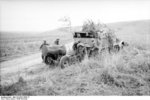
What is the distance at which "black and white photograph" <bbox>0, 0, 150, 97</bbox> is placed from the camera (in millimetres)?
2859

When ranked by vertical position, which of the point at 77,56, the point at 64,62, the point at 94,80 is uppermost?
the point at 77,56

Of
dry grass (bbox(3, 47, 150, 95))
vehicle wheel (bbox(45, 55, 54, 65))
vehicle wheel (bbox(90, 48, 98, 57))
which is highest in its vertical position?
vehicle wheel (bbox(90, 48, 98, 57))

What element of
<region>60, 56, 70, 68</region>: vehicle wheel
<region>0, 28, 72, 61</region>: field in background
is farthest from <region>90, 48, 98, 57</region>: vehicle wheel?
<region>0, 28, 72, 61</region>: field in background

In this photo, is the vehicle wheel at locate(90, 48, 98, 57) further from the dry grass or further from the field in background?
the field in background

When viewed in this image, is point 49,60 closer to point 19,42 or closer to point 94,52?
point 94,52

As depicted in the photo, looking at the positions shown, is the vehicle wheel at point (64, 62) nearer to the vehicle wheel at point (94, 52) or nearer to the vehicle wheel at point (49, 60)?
the vehicle wheel at point (49, 60)

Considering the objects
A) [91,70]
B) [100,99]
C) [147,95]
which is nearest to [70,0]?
[91,70]

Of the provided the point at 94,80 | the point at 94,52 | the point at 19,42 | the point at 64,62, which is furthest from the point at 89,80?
the point at 19,42

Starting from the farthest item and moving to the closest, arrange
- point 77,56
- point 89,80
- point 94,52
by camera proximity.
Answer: point 94,52 < point 77,56 < point 89,80

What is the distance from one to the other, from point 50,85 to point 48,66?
1.17m

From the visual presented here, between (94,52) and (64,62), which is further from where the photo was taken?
(94,52)

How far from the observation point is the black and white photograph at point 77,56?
2859 mm

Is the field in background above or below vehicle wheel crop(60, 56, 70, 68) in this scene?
above

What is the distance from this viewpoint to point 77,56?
3924 mm
